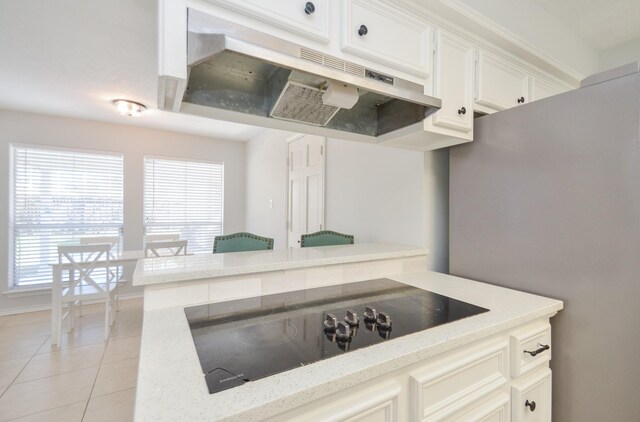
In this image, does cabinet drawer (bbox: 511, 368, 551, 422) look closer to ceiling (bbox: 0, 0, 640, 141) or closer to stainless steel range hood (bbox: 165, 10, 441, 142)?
stainless steel range hood (bbox: 165, 10, 441, 142)

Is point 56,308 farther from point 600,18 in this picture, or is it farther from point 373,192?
point 600,18

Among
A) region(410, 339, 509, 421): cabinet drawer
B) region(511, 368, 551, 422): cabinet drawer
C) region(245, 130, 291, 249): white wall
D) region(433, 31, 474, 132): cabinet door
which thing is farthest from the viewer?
region(245, 130, 291, 249): white wall

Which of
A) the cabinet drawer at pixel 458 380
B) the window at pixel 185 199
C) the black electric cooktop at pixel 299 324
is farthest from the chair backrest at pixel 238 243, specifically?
the window at pixel 185 199

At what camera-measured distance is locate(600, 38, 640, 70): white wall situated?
6.94 ft

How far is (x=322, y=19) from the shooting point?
37.6 inches

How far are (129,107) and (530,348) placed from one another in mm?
3858

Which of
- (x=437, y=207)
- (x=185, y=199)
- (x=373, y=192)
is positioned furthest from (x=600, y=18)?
(x=185, y=199)

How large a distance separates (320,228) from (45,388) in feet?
7.77

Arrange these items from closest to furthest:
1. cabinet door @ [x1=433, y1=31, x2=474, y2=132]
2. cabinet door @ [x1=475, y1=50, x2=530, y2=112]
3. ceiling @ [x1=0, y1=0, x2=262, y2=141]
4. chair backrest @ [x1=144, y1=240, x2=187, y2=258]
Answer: cabinet door @ [x1=433, y1=31, x2=474, y2=132], cabinet door @ [x1=475, y1=50, x2=530, y2=112], ceiling @ [x1=0, y1=0, x2=262, y2=141], chair backrest @ [x1=144, y1=240, x2=187, y2=258]

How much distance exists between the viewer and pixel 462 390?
857 millimetres

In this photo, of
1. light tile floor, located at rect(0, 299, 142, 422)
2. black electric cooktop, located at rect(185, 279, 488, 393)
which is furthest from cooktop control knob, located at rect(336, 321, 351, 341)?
light tile floor, located at rect(0, 299, 142, 422)

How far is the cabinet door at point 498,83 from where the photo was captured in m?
1.44

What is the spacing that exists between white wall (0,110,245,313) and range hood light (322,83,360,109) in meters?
4.13

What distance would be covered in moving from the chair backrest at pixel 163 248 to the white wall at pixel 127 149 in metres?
1.08
